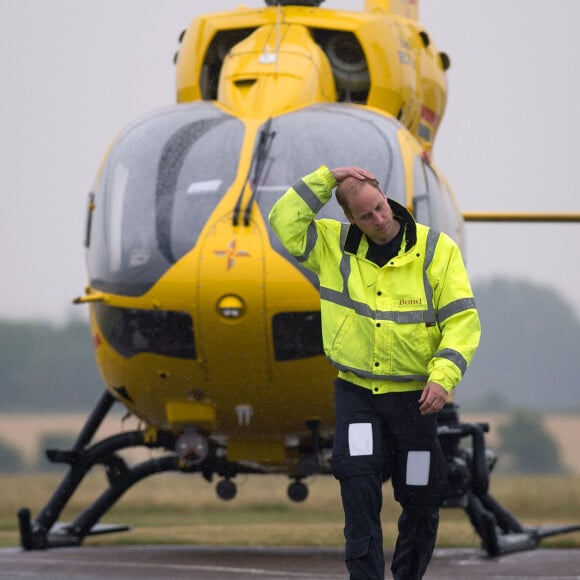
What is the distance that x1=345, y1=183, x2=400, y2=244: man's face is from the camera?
6715mm

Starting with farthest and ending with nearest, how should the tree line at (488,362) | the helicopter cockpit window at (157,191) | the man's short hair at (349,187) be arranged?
the tree line at (488,362), the helicopter cockpit window at (157,191), the man's short hair at (349,187)

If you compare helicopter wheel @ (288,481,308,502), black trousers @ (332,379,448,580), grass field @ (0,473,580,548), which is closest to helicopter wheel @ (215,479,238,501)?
helicopter wheel @ (288,481,308,502)

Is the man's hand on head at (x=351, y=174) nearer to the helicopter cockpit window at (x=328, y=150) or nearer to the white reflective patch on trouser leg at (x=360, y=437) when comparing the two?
the white reflective patch on trouser leg at (x=360, y=437)

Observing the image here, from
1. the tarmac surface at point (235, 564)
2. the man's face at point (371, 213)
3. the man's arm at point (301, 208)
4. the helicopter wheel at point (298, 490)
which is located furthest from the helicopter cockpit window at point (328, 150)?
the man's face at point (371, 213)

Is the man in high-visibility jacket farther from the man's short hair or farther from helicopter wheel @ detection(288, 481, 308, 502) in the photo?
helicopter wheel @ detection(288, 481, 308, 502)

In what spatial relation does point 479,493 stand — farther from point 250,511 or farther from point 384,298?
point 250,511

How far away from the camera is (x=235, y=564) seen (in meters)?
10.5

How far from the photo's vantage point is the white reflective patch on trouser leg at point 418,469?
271 inches

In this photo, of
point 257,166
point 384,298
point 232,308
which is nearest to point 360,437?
point 384,298

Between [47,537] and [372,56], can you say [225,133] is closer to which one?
[372,56]

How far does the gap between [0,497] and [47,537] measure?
526cm

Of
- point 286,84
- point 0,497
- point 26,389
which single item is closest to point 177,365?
point 286,84

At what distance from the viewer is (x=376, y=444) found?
6797 millimetres

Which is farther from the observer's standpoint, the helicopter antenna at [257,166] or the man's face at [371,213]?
the helicopter antenna at [257,166]
